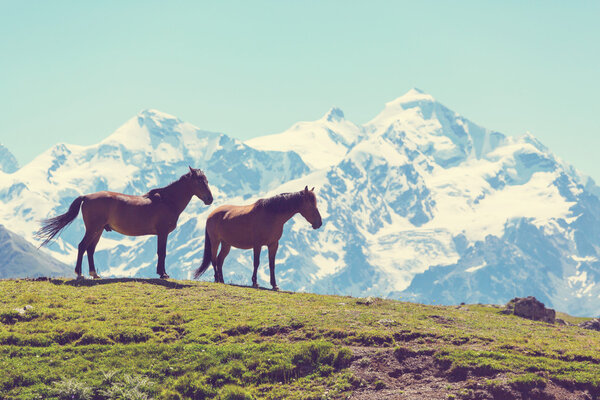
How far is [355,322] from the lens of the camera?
96.8ft

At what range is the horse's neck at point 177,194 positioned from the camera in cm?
3997

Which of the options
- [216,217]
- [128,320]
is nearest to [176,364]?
[128,320]

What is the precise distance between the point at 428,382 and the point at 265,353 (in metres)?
5.88

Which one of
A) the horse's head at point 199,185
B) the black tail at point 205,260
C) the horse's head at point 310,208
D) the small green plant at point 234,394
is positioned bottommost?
the small green plant at point 234,394

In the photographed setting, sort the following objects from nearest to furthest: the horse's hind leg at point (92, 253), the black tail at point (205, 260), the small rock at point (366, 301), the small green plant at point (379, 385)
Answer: the small green plant at point (379, 385) → the small rock at point (366, 301) → the horse's hind leg at point (92, 253) → the black tail at point (205, 260)

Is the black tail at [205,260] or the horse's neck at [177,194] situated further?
the black tail at [205,260]

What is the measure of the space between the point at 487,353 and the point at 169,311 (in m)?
13.5

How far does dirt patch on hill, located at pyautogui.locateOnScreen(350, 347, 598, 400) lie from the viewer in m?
22.4

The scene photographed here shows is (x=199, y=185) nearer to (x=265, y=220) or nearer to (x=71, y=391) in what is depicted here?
(x=265, y=220)

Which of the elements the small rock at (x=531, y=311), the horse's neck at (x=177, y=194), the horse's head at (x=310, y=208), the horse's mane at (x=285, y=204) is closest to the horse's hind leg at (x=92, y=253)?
the horse's neck at (x=177, y=194)

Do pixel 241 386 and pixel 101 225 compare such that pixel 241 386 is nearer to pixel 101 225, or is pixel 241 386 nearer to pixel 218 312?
pixel 218 312

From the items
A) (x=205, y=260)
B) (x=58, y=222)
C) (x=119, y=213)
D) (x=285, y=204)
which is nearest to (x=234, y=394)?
(x=119, y=213)

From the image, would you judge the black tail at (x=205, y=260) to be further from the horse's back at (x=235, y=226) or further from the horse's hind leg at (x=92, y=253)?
the horse's hind leg at (x=92, y=253)

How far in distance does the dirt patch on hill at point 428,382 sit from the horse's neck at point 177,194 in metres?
17.8
